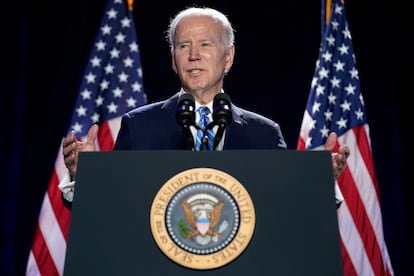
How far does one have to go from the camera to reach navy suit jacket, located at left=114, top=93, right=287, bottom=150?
1.87 meters

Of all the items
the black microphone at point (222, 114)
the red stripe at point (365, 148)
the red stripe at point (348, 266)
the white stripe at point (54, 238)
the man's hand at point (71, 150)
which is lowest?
the red stripe at point (348, 266)

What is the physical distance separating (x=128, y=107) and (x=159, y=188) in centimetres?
257

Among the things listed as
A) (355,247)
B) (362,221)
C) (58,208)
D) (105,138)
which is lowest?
(355,247)

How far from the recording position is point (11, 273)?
3717mm

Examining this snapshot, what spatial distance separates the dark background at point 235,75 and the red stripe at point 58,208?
1.26 ft

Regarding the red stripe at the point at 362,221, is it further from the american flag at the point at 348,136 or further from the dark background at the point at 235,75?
the dark background at the point at 235,75

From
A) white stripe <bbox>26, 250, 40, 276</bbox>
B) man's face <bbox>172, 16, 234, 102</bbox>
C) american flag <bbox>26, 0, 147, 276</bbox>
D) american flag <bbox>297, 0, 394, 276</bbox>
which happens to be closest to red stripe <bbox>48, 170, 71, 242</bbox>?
american flag <bbox>26, 0, 147, 276</bbox>

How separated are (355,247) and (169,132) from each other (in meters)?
2.00

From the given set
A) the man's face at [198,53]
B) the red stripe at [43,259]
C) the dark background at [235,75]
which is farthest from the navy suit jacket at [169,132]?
the dark background at [235,75]

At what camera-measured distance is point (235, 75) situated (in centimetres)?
402

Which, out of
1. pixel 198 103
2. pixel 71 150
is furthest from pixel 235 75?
pixel 71 150

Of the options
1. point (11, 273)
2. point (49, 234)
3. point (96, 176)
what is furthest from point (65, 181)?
point (11, 273)

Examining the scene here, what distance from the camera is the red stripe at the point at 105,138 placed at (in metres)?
3.61

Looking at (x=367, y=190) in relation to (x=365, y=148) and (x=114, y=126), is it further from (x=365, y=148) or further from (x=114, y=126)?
(x=114, y=126)
